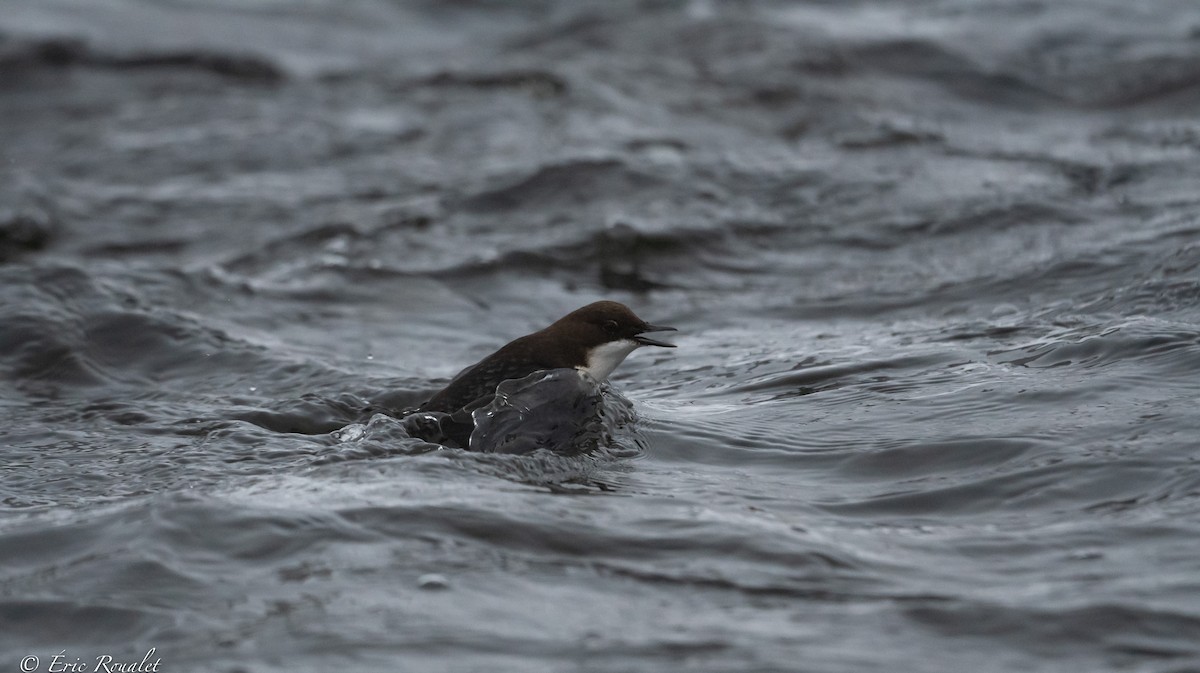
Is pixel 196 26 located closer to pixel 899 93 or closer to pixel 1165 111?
pixel 899 93

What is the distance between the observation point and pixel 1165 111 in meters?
11.8

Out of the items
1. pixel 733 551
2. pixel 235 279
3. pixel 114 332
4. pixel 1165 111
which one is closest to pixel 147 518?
pixel 733 551

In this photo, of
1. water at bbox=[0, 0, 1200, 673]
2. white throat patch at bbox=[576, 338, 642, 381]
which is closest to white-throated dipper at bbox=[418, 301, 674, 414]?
white throat patch at bbox=[576, 338, 642, 381]

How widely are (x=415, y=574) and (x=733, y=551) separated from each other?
2.94 ft

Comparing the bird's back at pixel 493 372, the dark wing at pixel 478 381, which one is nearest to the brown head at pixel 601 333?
the bird's back at pixel 493 372

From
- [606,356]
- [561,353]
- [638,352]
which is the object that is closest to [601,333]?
[606,356]

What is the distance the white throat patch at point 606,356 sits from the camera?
5.96 m

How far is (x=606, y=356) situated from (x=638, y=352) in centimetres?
158

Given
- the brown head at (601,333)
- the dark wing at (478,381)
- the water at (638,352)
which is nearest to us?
the water at (638,352)

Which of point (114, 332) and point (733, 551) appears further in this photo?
point (114, 332)

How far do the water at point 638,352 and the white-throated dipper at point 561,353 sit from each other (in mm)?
292

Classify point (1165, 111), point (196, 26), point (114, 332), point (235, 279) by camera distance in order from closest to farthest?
point (114, 332)
point (235, 279)
point (1165, 111)
point (196, 26)

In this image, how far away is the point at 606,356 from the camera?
6.04 m

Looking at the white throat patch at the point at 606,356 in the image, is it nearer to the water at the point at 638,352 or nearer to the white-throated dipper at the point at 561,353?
the white-throated dipper at the point at 561,353
